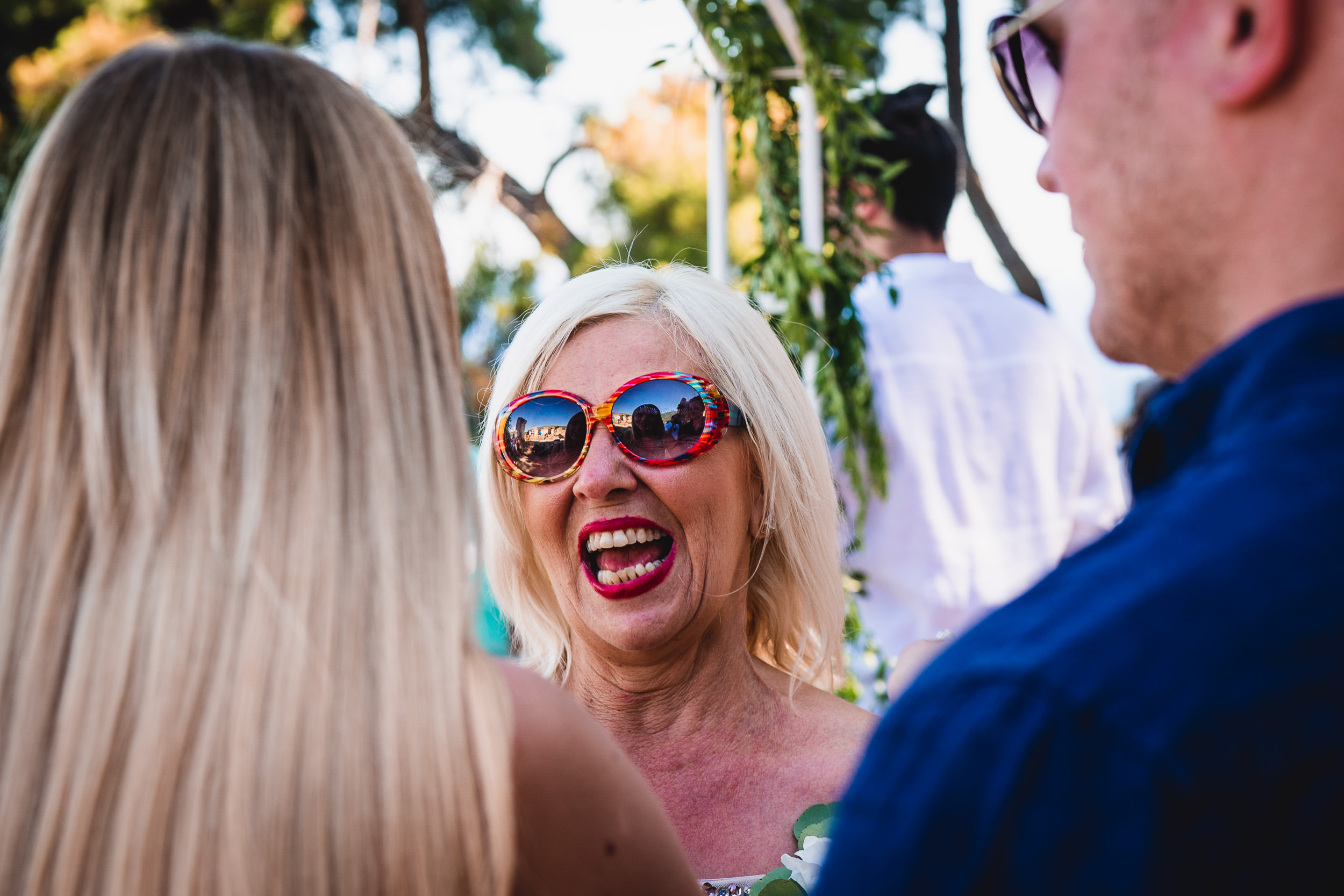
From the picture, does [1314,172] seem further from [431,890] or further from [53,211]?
[53,211]

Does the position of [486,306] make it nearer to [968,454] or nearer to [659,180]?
[659,180]

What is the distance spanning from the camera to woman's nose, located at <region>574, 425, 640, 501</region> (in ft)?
7.59

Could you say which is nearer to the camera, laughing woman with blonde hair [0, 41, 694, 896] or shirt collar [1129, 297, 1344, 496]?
shirt collar [1129, 297, 1344, 496]

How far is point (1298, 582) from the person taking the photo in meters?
0.74

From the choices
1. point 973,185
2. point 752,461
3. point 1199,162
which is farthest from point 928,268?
point 973,185

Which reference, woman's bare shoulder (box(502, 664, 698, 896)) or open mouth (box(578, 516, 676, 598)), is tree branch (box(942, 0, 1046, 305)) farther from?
woman's bare shoulder (box(502, 664, 698, 896))

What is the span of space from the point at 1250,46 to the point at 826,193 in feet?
9.79

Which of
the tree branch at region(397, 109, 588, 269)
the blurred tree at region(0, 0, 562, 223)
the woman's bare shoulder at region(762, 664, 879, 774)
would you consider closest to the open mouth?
the woman's bare shoulder at region(762, 664, 879, 774)

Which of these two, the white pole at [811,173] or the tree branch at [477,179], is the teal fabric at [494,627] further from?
Answer: the tree branch at [477,179]

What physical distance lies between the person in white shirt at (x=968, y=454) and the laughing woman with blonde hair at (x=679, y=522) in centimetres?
114

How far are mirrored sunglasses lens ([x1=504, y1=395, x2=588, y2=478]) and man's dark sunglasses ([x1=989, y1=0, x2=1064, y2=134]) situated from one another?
123 cm

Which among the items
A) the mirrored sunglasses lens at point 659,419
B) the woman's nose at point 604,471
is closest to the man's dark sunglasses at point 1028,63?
the mirrored sunglasses lens at point 659,419

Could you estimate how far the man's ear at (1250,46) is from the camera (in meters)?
0.90

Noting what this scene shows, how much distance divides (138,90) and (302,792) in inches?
31.0
